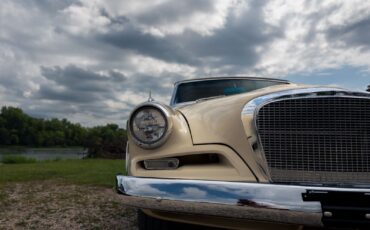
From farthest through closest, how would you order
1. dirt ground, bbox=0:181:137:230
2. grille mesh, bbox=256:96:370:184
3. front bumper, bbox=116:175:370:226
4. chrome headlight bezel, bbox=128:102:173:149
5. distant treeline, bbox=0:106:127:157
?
distant treeline, bbox=0:106:127:157, dirt ground, bbox=0:181:137:230, chrome headlight bezel, bbox=128:102:173:149, grille mesh, bbox=256:96:370:184, front bumper, bbox=116:175:370:226

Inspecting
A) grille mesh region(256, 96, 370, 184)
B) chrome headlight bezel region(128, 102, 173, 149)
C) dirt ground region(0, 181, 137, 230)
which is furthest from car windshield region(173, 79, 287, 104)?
grille mesh region(256, 96, 370, 184)

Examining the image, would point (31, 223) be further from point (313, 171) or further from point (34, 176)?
point (34, 176)

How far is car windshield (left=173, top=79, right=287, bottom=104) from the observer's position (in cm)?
509

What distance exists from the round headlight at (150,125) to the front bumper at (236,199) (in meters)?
0.28

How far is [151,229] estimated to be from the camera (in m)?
2.77

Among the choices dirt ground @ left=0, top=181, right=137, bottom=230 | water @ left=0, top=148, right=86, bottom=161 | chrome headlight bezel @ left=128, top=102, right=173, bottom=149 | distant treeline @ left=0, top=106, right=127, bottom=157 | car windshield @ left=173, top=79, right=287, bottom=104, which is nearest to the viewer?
chrome headlight bezel @ left=128, top=102, right=173, bottom=149

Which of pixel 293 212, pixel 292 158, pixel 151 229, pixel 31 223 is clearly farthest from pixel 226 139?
pixel 31 223

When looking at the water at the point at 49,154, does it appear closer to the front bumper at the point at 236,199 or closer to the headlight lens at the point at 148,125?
the headlight lens at the point at 148,125

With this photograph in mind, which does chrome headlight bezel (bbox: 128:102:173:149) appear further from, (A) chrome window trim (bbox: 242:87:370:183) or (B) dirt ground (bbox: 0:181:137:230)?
(B) dirt ground (bbox: 0:181:137:230)

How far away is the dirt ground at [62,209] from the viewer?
417 centimetres

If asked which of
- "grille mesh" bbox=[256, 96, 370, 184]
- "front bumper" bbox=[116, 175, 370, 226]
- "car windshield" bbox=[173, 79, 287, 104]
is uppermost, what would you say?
"car windshield" bbox=[173, 79, 287, 104]

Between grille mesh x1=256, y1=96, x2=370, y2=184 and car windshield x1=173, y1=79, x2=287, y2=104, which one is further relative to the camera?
car windshield x1=173, y1=79, x2=287, y2=104

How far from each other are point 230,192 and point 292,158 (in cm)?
48

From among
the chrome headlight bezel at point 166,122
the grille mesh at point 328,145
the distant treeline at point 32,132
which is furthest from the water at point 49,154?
the grille mesh at point 328,145
